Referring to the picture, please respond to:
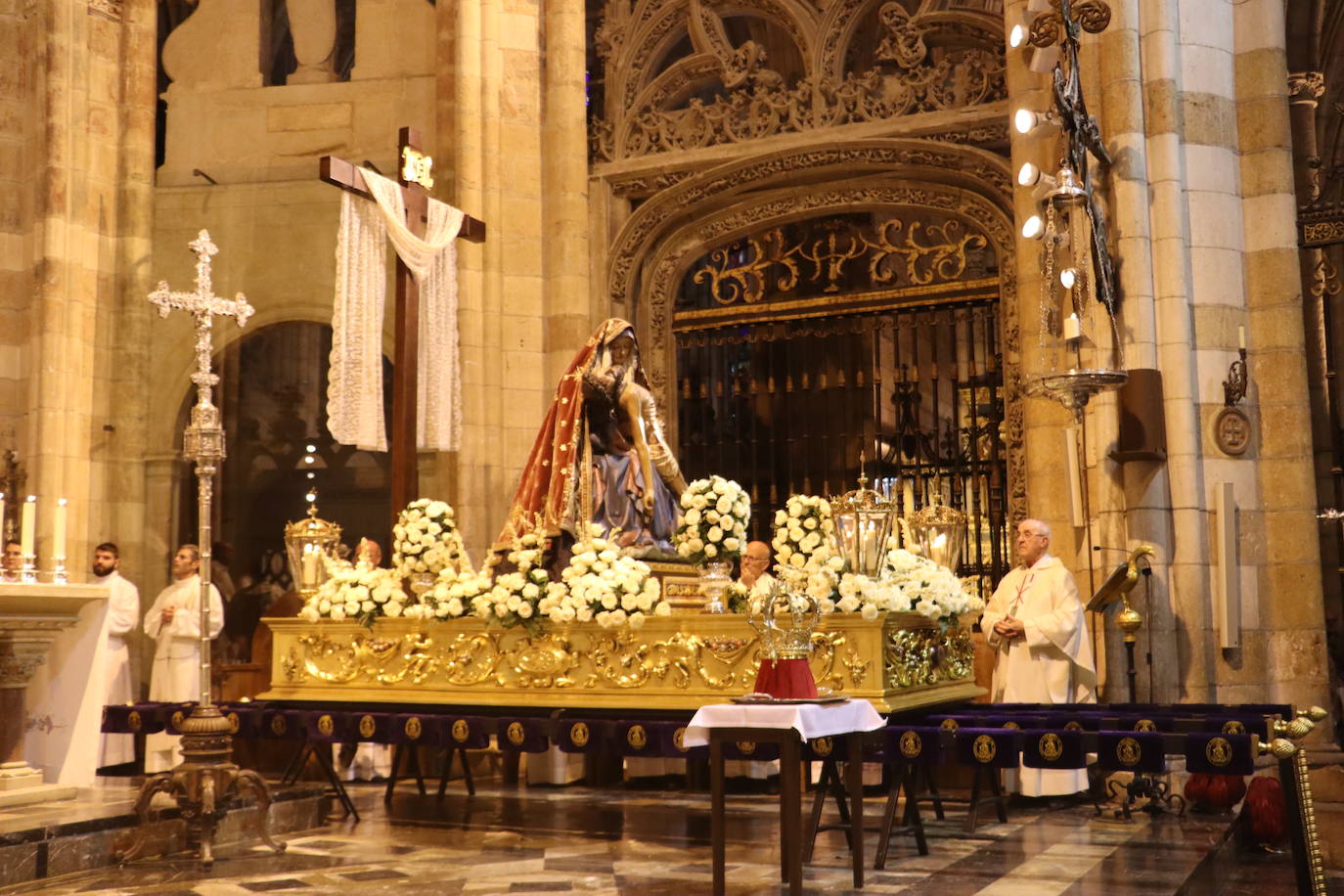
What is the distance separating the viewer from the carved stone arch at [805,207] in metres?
12.2

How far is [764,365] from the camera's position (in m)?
13.9

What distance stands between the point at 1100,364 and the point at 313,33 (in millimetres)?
8633

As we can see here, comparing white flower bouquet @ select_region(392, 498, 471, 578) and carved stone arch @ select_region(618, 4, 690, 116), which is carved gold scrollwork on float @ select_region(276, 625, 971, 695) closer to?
white flower bouquet @ select_region(392, 498, 471, 578)

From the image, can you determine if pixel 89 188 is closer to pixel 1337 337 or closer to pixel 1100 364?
pixel 1100 364

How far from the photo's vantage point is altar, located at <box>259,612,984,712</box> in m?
7.14

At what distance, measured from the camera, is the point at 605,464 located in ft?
28.8

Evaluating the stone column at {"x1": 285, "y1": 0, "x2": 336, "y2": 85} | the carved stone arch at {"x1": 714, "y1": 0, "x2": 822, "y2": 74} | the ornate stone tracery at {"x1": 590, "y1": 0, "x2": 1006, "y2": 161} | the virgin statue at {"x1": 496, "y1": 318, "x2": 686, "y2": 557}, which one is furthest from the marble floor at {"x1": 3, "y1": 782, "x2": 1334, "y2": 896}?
the stone column at {"x1": 285, "y1": 0, "x2": 336, "y2": 85}

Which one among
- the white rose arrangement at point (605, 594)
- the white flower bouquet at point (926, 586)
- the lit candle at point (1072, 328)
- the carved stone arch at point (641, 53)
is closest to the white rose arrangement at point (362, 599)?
the white rose arrangement at point (605, 594)

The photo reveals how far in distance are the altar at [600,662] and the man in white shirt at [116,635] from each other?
2806 millimetres

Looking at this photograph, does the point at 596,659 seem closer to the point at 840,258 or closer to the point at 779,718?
the point at 779,718

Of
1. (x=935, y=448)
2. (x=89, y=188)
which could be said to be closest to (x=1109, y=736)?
(x=935, y=448)

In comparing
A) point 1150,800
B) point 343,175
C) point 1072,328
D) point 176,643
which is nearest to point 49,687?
point 176,643

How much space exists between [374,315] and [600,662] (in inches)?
127

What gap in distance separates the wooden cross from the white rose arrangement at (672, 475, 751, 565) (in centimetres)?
209
